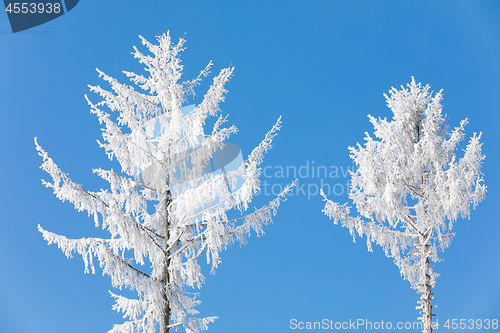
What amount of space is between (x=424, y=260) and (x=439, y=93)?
4.72 metres

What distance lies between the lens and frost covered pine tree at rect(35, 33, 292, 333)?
7.68 m

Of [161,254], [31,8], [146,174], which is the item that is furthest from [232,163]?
[31,8]

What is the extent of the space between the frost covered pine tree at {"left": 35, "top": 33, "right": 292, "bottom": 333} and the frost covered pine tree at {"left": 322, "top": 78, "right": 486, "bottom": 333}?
2.81 m

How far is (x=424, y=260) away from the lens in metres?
9.79

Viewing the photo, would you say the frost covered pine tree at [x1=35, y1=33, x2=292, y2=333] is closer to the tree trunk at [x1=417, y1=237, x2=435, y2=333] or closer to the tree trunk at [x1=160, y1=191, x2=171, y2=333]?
the tree trunk at [x1=160, y1=191, x2=171, y2=333]

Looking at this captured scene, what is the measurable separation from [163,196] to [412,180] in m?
6.76

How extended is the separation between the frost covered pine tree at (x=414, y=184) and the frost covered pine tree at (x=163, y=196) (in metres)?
2.81

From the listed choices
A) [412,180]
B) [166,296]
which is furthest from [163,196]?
[412,180]

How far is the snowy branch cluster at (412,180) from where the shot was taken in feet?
31.0

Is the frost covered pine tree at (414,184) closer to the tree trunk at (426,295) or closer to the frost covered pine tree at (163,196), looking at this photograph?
the tree trunk at (426,295)

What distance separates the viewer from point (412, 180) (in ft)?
33.3

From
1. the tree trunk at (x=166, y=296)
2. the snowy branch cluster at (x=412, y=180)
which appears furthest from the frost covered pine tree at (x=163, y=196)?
the snowy branch cluster at (x=412, y=180)

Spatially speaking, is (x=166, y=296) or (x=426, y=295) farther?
(x=426, y=295)

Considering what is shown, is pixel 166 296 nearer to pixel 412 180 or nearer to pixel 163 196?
pixel 163 196
